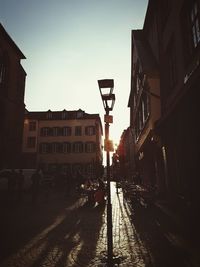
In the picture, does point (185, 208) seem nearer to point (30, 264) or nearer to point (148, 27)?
point (30, 264)

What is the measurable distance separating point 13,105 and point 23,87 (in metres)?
3.38

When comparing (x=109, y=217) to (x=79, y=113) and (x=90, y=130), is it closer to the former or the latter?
(x=90, y=130)

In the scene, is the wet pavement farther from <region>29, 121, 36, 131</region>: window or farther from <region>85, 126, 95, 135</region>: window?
<region>29, 121, 36, 131</region>: window

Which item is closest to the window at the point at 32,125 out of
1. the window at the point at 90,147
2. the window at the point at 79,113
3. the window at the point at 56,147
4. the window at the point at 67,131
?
the window at the point at 56,147

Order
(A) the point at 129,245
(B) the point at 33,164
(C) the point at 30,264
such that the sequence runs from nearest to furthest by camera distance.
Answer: (C) the point at 30,264
(A) the point at 129,245
(B) the point at 33,164

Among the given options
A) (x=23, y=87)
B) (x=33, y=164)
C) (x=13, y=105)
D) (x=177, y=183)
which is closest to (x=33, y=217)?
(x=177, y=183)

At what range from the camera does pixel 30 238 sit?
6.85m

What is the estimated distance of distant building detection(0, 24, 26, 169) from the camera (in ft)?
73.7

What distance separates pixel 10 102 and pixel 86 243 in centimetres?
1995

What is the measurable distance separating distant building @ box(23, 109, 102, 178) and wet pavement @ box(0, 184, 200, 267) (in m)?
37.8

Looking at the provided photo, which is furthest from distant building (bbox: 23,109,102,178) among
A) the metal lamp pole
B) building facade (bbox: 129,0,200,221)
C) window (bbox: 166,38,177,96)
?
the metal lamp pole

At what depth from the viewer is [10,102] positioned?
23.6m

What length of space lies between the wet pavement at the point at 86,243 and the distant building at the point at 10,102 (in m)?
13.8

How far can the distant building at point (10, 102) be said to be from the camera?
22469mm
